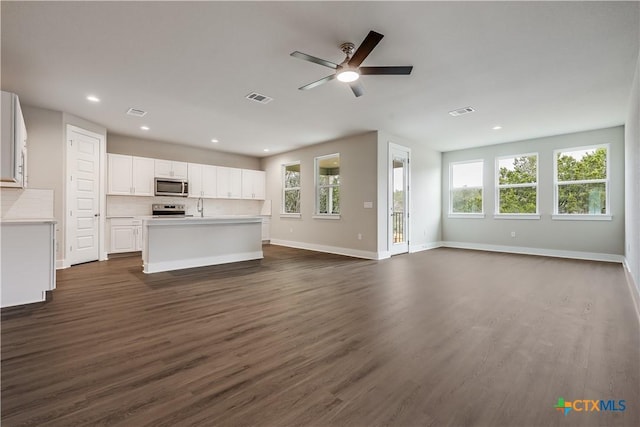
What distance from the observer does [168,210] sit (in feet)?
23.7

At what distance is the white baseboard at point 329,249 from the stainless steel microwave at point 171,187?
2900 mm

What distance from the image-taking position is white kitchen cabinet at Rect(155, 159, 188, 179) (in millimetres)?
6938

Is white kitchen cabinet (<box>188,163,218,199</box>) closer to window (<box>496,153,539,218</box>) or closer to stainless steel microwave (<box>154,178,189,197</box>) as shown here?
stainless steel microwave (<box>154,178,189,197</box>)

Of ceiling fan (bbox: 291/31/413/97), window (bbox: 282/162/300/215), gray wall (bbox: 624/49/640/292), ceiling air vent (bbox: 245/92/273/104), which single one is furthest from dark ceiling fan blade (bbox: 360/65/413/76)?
window (bbox: 282/162/300/215)

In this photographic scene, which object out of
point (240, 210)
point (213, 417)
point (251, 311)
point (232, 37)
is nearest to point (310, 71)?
point (232, 37)

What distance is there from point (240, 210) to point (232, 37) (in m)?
6.36

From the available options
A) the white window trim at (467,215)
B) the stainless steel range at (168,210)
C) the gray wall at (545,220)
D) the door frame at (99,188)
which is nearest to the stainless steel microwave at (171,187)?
the stainless steel range at (168,210)

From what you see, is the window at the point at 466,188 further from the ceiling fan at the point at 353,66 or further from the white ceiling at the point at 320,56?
the ceiling fan at the point at 353,66

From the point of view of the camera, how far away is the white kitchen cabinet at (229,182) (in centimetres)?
802

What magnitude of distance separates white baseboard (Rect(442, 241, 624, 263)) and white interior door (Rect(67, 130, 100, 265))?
8424 millimetres

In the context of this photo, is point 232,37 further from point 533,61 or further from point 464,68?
point 533,61

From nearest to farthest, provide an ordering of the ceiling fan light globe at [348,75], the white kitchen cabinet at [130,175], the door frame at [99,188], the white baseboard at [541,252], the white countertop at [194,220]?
the ceiling fan light globe at [348,75]
the white countertop at [194,220]
the door frame at [99,188]
the white baseboard at [541,252]
the white kitchen cabinet at [130,175]

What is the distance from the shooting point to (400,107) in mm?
4727

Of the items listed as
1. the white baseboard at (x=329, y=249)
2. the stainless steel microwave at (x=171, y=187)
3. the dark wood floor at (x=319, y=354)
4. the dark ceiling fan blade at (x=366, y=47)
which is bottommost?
the dark wood floor at (x=319, y=354)
